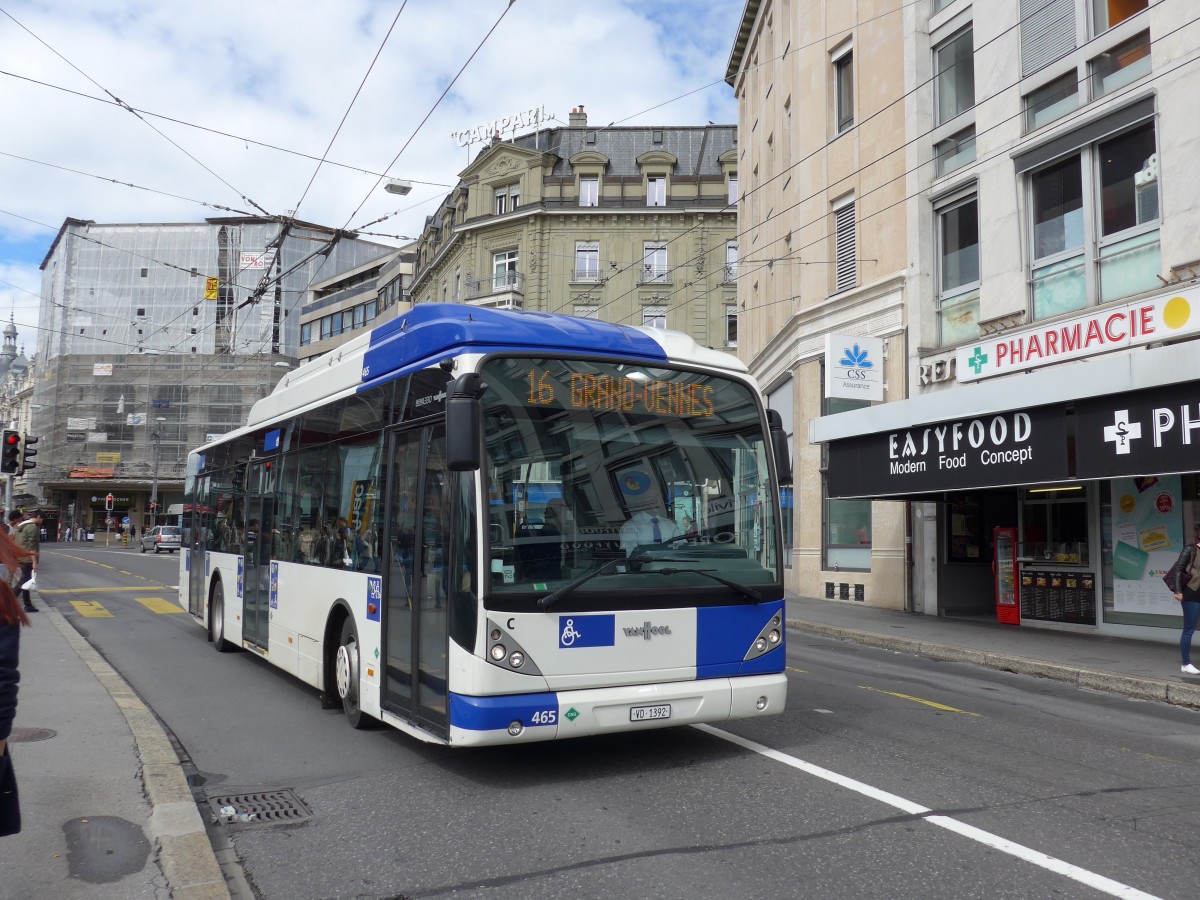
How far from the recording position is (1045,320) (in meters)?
15.8

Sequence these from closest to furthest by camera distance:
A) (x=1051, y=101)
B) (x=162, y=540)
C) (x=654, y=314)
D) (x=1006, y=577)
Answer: (x=1051, y=101), (x=1006, y=577), (x=654, y=314), (x=162, y=540)

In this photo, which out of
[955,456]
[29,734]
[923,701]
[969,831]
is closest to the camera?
[969,831]

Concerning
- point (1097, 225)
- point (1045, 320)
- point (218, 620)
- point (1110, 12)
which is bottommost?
point (218, 620)

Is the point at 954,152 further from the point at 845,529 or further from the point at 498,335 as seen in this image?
the point at 498,335

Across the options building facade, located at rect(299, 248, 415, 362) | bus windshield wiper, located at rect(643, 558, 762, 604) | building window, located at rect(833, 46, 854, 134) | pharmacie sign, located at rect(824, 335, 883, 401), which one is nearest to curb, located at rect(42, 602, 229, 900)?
bus windshield wiper, located at rect(643, 558, 762, 604)

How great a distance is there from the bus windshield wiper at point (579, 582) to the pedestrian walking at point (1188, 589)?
7.57 m

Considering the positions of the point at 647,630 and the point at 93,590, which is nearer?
the point at 647,630

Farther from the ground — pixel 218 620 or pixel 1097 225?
pixel 1097 225

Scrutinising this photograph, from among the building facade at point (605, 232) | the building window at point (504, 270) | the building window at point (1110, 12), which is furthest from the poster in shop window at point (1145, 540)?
the building window at point (504, 270)

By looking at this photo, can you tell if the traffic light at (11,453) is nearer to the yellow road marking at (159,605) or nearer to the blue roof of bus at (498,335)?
the yellow road marking at (159,605)

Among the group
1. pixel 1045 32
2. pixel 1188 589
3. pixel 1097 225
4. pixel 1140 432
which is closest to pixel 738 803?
pixel 1188 589

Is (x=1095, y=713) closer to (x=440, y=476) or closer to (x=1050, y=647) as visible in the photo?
(x=1050, y=647)

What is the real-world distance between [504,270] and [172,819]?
41173mm

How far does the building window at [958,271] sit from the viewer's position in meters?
18.1
